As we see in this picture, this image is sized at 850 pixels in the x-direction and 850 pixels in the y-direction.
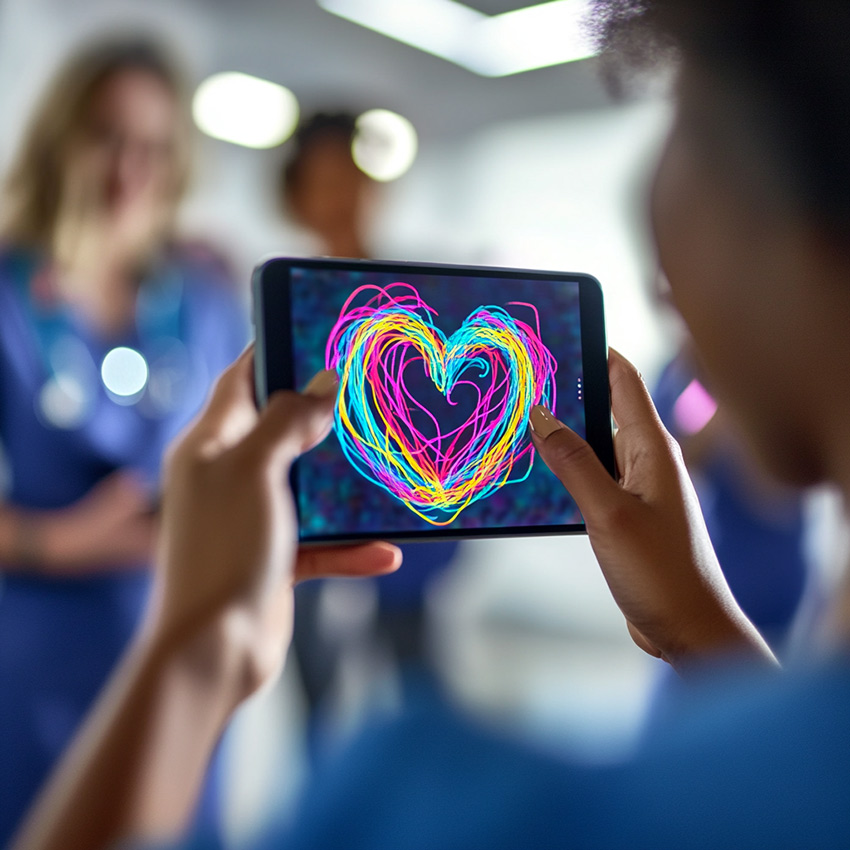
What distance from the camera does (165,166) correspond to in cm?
98

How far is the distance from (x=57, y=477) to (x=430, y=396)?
1.64 ft

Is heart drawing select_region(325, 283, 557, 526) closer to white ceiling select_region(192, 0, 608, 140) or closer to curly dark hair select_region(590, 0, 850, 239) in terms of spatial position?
curly dark hair select_region(590, 0, 850, 239)

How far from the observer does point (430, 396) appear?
0.56 m

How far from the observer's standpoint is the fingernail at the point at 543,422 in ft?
1.84

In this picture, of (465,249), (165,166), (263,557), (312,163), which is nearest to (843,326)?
(263,557)

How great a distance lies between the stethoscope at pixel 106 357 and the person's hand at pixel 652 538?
1.69ft

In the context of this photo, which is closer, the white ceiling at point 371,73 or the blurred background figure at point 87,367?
the blurred background figure at point 87,367

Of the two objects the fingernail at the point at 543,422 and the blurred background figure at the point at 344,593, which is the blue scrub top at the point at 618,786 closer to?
the fingernail at the point at 543,422

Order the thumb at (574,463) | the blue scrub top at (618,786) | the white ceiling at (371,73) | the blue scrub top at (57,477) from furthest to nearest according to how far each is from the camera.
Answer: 1. the white ceiling at (371,73)
2. the blue scrub top at (57,477)
3. the thumb at (574,463)
4. the blue scrub top at (618,786)

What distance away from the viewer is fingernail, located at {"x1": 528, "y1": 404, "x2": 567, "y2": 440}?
562 mm

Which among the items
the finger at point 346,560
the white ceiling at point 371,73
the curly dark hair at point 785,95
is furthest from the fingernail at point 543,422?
the white ceiling at point 371,73

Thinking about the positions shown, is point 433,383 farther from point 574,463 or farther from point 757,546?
point 757,546

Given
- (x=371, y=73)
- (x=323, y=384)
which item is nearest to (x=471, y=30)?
(x=371, y=73)

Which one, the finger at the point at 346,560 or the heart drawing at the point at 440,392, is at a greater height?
the heart drawing at the point at 440,392
